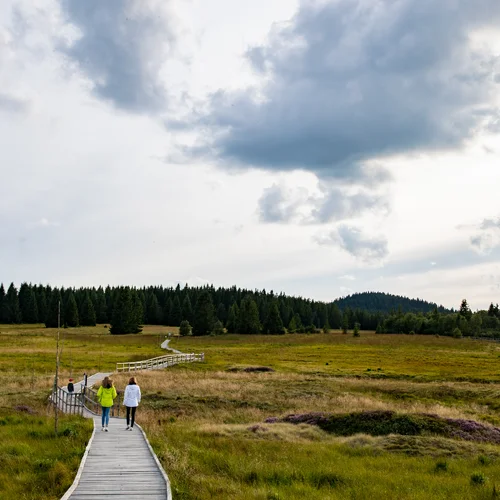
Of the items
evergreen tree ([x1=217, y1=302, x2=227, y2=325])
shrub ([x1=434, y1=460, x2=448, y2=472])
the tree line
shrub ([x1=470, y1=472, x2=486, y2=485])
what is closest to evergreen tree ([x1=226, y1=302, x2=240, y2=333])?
the tree line

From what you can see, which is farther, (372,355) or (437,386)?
(372,355)

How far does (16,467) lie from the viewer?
16.0 meters

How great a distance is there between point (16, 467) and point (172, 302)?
157 m

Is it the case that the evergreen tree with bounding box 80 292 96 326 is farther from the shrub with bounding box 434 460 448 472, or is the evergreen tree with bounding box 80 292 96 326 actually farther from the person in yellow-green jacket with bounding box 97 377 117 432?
the shrub with bounding box 434 460 448 472

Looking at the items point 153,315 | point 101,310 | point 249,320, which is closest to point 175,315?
point 153,315

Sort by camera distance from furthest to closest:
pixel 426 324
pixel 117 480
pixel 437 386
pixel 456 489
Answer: pixel 426 324
pixel 437 386
pixel 456 489
pixel 117 480

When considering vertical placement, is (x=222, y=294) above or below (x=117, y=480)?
above

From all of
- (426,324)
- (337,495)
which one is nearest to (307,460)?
(337,495)

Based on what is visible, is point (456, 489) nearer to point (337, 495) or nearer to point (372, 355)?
point (337, 495)

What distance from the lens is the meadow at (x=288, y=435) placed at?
14.7 metres

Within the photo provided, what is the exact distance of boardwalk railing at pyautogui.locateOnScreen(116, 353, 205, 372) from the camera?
5572 centimetres

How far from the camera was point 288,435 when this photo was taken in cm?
2320

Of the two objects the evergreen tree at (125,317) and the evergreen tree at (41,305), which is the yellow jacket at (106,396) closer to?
the evergreen tree at (125,317)

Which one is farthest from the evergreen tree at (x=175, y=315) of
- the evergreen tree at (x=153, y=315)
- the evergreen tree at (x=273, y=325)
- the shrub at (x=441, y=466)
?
the shrub at (x=441, y=466)
